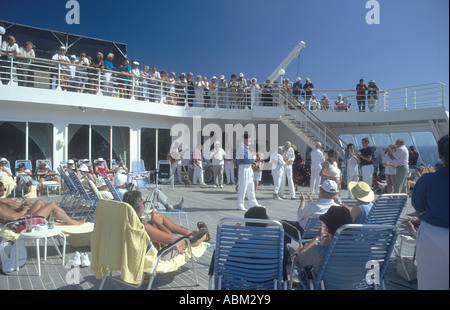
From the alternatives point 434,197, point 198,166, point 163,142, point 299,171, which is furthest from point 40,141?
point 434,197

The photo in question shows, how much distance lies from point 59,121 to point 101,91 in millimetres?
2010

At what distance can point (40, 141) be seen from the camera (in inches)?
477

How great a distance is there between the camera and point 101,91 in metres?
12.9

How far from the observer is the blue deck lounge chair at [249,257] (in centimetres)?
264

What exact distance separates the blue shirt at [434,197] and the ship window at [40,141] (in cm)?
1286

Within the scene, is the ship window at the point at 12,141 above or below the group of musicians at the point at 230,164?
above

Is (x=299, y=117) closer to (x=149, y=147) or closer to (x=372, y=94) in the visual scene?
(x=372, y=94)

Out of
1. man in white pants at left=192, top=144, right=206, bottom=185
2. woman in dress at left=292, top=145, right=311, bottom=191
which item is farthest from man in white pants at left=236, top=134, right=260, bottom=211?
woman in dress at left=292, top=145, right=311, bottom=191

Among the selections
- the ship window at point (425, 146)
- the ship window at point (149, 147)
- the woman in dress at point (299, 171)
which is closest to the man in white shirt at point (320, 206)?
the woman in dress at point (299, 171)

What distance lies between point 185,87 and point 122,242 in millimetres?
13543

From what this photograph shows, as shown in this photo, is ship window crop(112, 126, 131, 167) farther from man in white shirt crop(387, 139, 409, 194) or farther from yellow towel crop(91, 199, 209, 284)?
yellow towel crop(91, 199, 209, 284)

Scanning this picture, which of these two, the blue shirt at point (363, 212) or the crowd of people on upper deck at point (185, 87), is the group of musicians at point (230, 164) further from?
the blue shirt at point (363, 212)

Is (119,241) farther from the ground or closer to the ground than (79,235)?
farther from the ground

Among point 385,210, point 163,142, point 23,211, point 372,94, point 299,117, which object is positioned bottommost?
point 23,211
